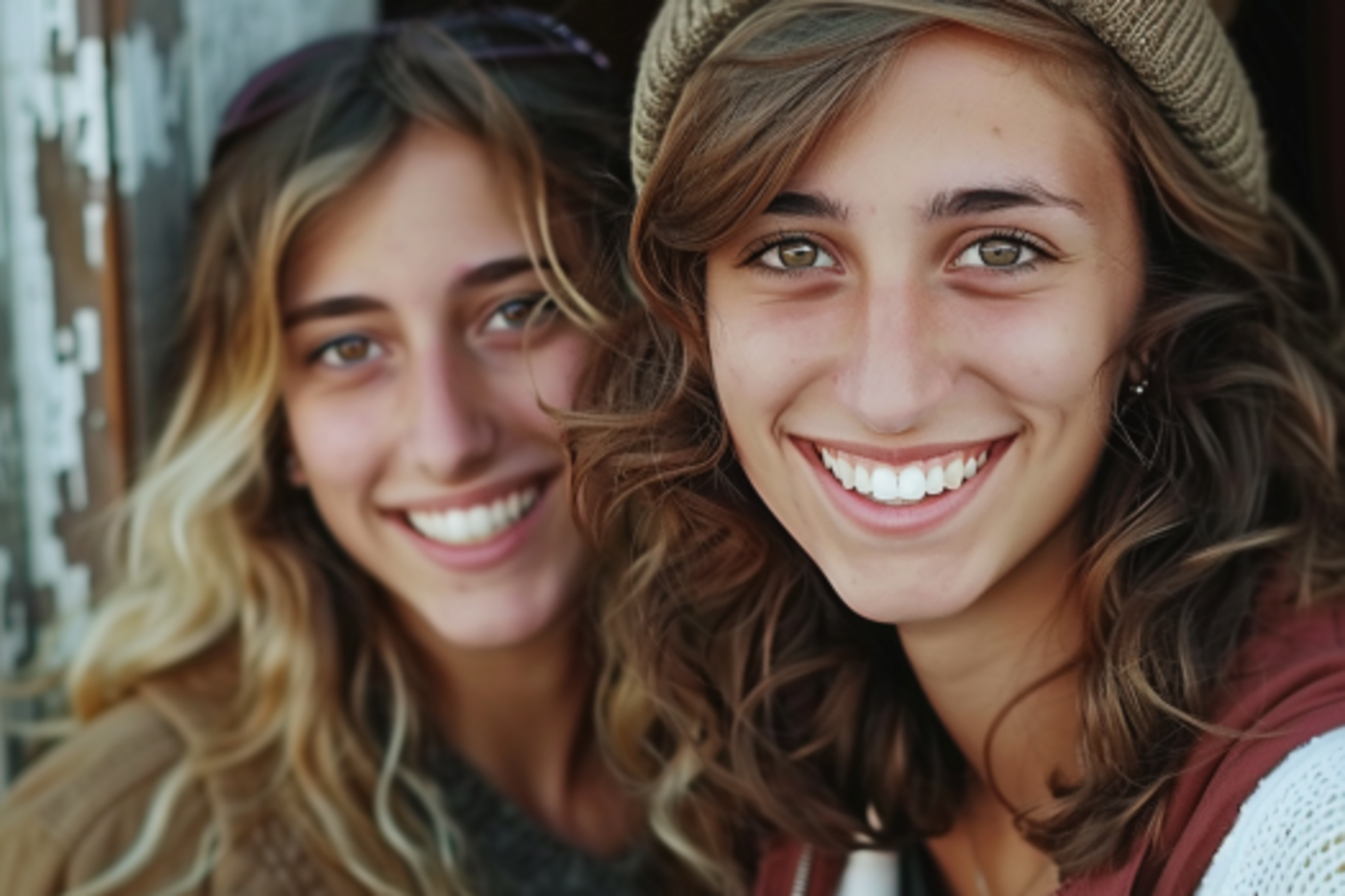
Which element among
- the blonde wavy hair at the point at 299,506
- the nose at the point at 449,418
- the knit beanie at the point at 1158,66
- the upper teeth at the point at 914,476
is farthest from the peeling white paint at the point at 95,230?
the upper teeth at the point at 914,476

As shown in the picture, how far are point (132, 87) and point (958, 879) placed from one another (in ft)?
6.21

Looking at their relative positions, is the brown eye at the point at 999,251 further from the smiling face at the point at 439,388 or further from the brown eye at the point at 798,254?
the smiling face at the point at 439,388

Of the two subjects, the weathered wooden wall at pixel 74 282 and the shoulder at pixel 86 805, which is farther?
the weathered wooden wall at pixel 74 282

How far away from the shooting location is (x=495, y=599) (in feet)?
8.21

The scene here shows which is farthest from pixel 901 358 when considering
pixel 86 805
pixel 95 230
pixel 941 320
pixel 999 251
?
pixel 95 230

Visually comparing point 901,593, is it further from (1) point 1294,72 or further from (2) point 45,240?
(2) point 45,240

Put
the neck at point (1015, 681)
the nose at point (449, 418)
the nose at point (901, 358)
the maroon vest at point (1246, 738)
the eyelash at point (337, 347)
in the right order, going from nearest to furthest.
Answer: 1. the maroon vest at point (1246, 738)
2. the nose at point (901, 358)
3. the neck at point (1015, 681)
4. the nose at point (449, 418)
5. the eyelash at point (337, 347)

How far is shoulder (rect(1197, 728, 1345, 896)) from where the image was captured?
4.86 ft

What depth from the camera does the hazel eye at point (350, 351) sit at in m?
2.51

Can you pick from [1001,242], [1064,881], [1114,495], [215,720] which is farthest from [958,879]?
[215,720]

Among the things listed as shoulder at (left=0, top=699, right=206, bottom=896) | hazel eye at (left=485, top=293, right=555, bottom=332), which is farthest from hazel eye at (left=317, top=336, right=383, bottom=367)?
shoulder at (left=0, top=699, right=206, bottom=896)

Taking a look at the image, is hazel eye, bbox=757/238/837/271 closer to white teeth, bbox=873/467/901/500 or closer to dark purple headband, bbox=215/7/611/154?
white teeth, bbox=873/467/901/500

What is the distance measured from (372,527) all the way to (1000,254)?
1193 millimetres

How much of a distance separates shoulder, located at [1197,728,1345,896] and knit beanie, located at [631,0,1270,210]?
71 cm
